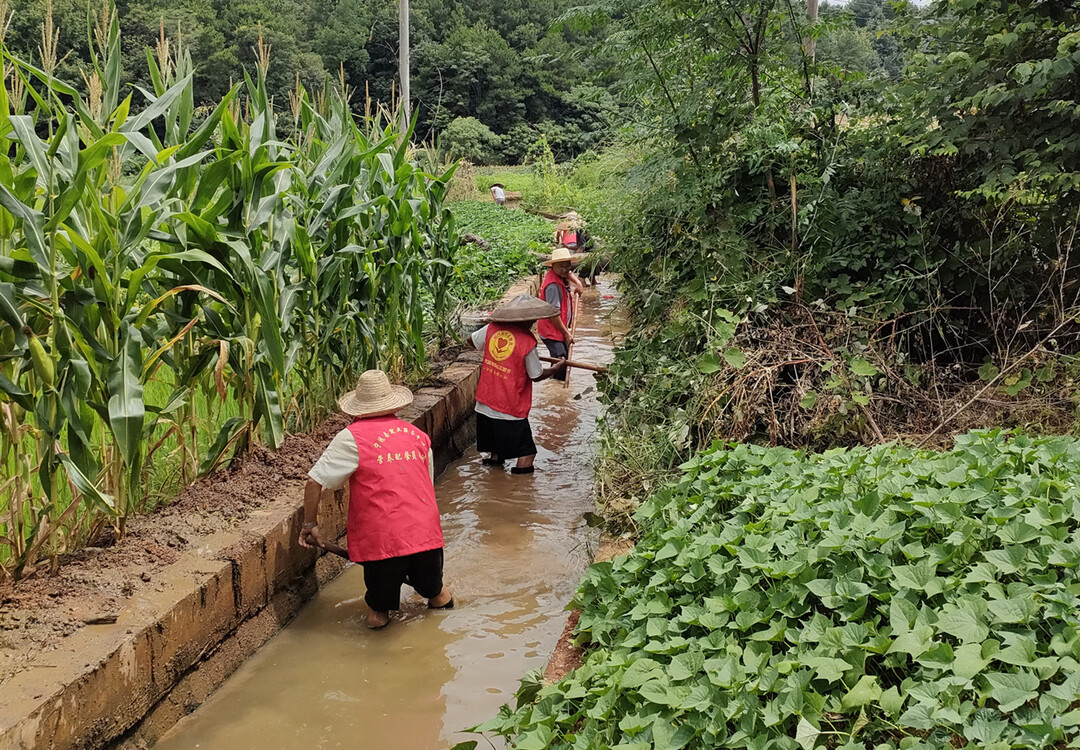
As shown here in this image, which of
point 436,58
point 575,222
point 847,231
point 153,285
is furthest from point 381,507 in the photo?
point 436,58

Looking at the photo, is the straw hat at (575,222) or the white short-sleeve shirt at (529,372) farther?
the straw hat at (575,222)

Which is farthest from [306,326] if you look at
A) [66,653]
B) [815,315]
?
[815,315]

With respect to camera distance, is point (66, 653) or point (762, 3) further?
point (762, 3)

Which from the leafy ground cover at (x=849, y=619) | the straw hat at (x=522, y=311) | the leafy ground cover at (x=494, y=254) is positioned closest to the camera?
the leafy ground cover at (x=849, y=619)

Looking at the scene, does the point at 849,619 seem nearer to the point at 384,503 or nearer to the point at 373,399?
the point at 384,503

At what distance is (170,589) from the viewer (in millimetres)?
3604

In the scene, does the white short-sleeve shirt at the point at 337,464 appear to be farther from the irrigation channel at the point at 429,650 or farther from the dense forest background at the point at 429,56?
the dense forest background at the point at 429,56

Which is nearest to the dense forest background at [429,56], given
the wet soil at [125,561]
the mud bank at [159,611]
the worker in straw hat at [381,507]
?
the wet soil at [125,561]

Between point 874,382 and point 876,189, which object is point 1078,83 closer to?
point 876,189

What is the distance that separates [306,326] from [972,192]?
12.7 feet

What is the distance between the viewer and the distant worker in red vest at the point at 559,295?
803cm

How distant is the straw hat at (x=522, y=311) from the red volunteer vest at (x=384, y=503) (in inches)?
85.5

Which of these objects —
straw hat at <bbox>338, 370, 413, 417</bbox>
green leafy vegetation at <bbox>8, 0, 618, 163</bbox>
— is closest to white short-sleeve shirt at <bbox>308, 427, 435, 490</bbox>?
straw hat at <bbox>338, 370, 413, 417</bbox>

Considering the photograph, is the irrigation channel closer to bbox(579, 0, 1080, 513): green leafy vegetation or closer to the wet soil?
the wet soil
